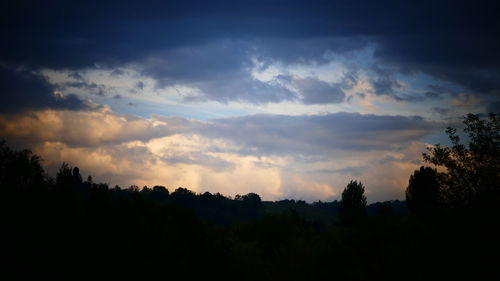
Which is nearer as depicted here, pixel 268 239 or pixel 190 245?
pixel 190 245

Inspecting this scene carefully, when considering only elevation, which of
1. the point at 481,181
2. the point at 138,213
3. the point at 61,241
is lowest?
the point at 61,241

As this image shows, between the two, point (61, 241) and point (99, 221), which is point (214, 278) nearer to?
point (99, 221)

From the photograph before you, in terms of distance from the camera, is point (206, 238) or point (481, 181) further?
point (206, 238)

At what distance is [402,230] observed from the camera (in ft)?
89.3

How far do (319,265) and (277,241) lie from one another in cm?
2431

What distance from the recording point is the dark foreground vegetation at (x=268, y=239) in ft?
76.1

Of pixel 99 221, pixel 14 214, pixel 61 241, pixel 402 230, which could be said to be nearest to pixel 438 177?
pixel 402 230

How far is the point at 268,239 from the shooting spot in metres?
53.2

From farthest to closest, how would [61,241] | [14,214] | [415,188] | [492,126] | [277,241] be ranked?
[415,188]
[277,241]
[14,214]
[492,126]
[61,241]

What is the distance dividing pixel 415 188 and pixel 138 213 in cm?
6178

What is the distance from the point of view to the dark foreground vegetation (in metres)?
23.2

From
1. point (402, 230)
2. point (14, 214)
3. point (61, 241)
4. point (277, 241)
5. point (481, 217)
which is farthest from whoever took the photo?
point (277, 241)

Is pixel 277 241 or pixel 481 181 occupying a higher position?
pixel 481 181

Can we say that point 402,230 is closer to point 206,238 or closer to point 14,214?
point 206,238
